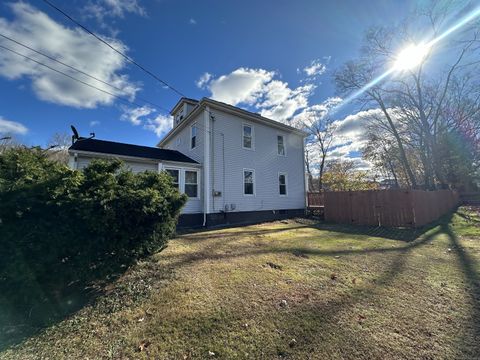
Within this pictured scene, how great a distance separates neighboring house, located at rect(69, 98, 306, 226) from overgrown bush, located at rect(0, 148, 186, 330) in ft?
21.6

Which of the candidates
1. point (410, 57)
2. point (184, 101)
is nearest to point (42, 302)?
point (184, 101)

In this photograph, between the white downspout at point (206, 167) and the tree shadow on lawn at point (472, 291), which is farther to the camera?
the white downspout at point (206, 167)

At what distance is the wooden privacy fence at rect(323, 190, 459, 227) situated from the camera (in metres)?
9.81

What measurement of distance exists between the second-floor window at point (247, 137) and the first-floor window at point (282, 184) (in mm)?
3037

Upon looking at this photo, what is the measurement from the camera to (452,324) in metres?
2.83

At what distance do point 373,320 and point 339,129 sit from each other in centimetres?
2945

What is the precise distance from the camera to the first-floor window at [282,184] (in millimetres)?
14398

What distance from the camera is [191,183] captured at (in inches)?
453

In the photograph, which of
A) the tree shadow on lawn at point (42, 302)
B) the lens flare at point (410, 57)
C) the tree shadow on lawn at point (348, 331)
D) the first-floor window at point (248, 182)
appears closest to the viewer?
the tree shadow on lawn at point (348, 331)

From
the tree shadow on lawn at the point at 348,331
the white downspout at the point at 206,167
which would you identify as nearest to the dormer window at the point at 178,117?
the white downspout at the point at 206,167

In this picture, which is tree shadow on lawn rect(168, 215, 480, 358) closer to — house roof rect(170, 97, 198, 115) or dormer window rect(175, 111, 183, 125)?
house roof rect(170, 97, 198, 115)

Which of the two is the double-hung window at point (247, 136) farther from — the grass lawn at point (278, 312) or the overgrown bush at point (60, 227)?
the overgrown bush at point (60, 227)

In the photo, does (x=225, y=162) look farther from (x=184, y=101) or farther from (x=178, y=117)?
(x=178, y=117)

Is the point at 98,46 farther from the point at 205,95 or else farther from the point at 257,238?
the point at 257,238
